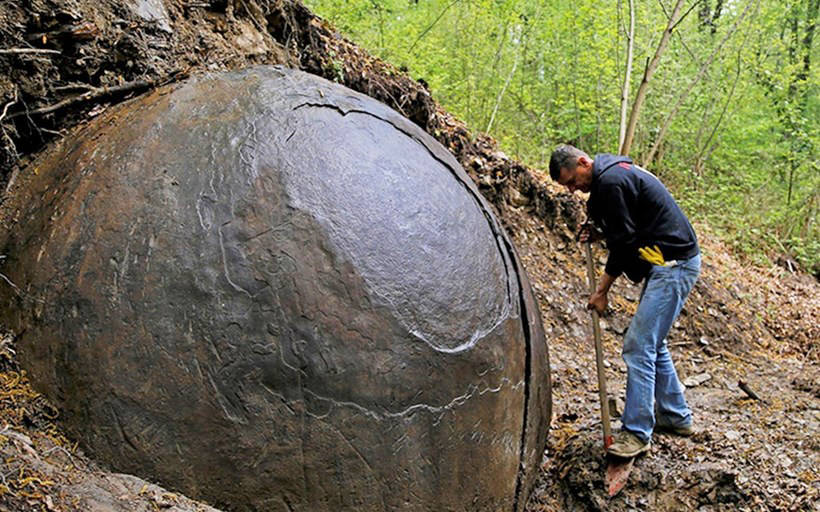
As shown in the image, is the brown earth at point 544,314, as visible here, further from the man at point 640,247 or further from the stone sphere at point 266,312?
the man at point 640,247

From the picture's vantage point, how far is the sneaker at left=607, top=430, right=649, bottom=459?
3.70m

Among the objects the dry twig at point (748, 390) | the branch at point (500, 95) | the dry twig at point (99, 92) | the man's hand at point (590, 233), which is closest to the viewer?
the dry twig at point (99, 92)

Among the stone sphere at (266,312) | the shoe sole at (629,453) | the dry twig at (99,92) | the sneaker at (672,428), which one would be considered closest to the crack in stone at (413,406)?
the stone sphere at (266,312)

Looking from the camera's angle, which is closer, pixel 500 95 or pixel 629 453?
pixel 629 453

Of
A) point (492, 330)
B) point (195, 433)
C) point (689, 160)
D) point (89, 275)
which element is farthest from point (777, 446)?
point (689, 160)

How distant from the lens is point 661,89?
10461mm

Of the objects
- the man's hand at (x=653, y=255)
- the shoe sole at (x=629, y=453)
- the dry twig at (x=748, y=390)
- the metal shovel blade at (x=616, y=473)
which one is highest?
the man's hand at (x=653, y=255)

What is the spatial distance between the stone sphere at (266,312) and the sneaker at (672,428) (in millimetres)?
1954

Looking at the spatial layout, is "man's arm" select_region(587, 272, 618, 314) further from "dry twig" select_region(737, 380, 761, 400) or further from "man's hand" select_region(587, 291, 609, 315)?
"dry twig" select_region(737, 380, 761, 400)

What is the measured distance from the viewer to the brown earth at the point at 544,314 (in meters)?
2.18

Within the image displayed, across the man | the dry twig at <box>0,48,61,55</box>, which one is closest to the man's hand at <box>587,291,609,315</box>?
the man

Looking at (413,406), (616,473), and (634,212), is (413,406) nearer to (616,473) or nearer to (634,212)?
(616,473)

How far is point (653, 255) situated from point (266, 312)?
253 cm

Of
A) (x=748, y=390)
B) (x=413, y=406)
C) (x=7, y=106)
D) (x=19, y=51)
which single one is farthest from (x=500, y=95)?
(x=413, y=406)
